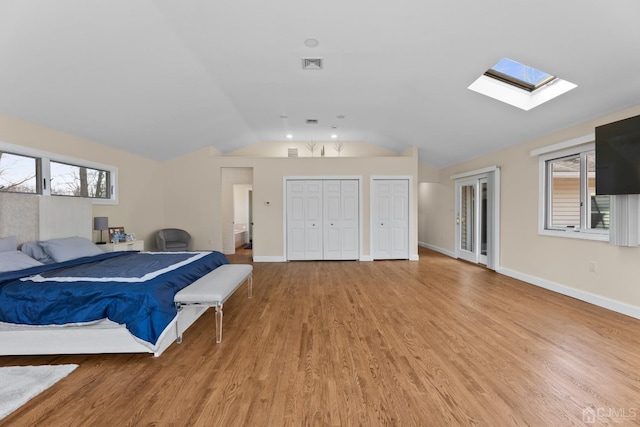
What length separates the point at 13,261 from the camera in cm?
277

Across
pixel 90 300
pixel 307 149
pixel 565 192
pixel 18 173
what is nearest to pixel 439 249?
pixel 565 192

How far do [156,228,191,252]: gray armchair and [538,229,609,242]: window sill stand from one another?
6705 millimetres

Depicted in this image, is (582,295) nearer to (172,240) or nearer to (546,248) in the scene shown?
(546,248)

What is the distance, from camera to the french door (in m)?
5.91

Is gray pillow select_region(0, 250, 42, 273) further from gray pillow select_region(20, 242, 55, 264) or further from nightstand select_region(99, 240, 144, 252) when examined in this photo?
nightstand select_region(99, 240, 144, 252)

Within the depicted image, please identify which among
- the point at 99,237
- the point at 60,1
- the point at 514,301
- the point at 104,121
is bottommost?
the point at 514,301

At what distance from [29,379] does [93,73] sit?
304 cm

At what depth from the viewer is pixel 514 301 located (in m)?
3.65

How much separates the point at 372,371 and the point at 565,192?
406 cm

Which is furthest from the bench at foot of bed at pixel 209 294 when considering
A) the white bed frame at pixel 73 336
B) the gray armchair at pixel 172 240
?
the gray armchair at pixel 172 240

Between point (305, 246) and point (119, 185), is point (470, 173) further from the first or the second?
point (119, 185)

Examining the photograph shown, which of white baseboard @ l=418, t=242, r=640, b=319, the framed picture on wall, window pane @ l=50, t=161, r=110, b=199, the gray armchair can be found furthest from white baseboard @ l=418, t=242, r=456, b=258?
window pane @ l=50, t=161, r=110, b=199

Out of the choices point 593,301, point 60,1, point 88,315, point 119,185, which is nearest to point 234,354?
point 88,315

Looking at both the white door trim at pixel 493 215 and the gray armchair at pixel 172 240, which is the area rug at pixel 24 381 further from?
the white door trim at pixel 493 215
